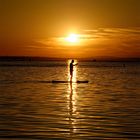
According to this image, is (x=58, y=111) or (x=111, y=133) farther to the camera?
(x=58, y=111)

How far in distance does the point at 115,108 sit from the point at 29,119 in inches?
234

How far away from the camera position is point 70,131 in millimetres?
15938

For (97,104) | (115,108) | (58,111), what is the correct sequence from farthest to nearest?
(97,104)
(115,108)
(58,111)

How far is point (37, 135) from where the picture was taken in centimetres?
1503

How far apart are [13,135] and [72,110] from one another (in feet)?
24.7

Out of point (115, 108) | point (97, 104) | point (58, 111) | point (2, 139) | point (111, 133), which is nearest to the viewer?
point (2, 139)

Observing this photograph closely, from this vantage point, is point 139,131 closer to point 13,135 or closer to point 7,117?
point 13,135

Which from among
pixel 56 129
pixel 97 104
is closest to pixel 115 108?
pixel 97 104

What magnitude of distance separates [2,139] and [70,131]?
8.84ft

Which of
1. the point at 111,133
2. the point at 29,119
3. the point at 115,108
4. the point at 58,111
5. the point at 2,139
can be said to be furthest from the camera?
the point at 115,108

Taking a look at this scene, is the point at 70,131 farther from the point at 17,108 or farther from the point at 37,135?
the point at 17,108

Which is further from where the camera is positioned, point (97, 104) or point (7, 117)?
point (97, 104)

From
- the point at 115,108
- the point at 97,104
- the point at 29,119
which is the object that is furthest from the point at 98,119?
the point at 97,104

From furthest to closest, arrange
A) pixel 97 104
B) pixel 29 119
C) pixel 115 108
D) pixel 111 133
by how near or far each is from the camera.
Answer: pixel 97 104, pixel 115 108, pixel 29 119, pixel 111 133
